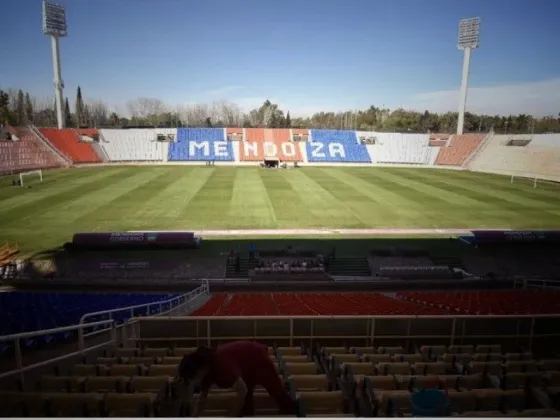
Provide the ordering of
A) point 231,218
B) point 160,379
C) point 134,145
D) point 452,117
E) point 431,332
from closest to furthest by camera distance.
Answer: point 160,379 < point 431,332 < point 231,218 < point 134,145 < point 452,117

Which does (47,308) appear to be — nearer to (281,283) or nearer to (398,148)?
(281,283)

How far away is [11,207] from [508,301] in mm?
24310

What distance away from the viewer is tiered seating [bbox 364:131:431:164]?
168 feet

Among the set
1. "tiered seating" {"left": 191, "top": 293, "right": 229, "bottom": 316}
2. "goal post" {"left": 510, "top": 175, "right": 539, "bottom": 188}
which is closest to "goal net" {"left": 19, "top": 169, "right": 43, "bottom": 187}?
"tiered seating" {"left": 191, "top": 293, "right": 229, "bottom": 316}

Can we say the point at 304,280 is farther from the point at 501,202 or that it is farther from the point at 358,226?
the point at 501,202

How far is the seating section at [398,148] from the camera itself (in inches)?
2018

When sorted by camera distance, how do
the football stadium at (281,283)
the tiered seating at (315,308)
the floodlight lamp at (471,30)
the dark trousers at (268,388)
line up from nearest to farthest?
the dark trousers at (268,388) < the football stadium at (281,283) < the floodlight lamp at (471,30) < the tiered seating at (315,308)

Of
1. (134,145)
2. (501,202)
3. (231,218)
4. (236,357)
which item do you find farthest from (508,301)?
(134,145)

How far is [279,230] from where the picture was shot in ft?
60.4

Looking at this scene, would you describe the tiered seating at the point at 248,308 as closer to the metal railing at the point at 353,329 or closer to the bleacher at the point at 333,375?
the metal railing at the point at 353,329

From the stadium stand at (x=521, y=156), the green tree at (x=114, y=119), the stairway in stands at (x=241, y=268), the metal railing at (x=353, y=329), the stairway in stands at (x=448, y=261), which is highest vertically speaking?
the green tree at (x=114, y=119)

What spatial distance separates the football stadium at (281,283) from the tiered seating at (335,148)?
987 centimetres

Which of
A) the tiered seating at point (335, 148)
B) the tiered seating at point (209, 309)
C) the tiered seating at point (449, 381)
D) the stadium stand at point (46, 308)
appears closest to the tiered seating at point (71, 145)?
the tiered seating at point (335, 148)

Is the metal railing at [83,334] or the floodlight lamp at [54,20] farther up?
the floodlight lamp at [54,20]
